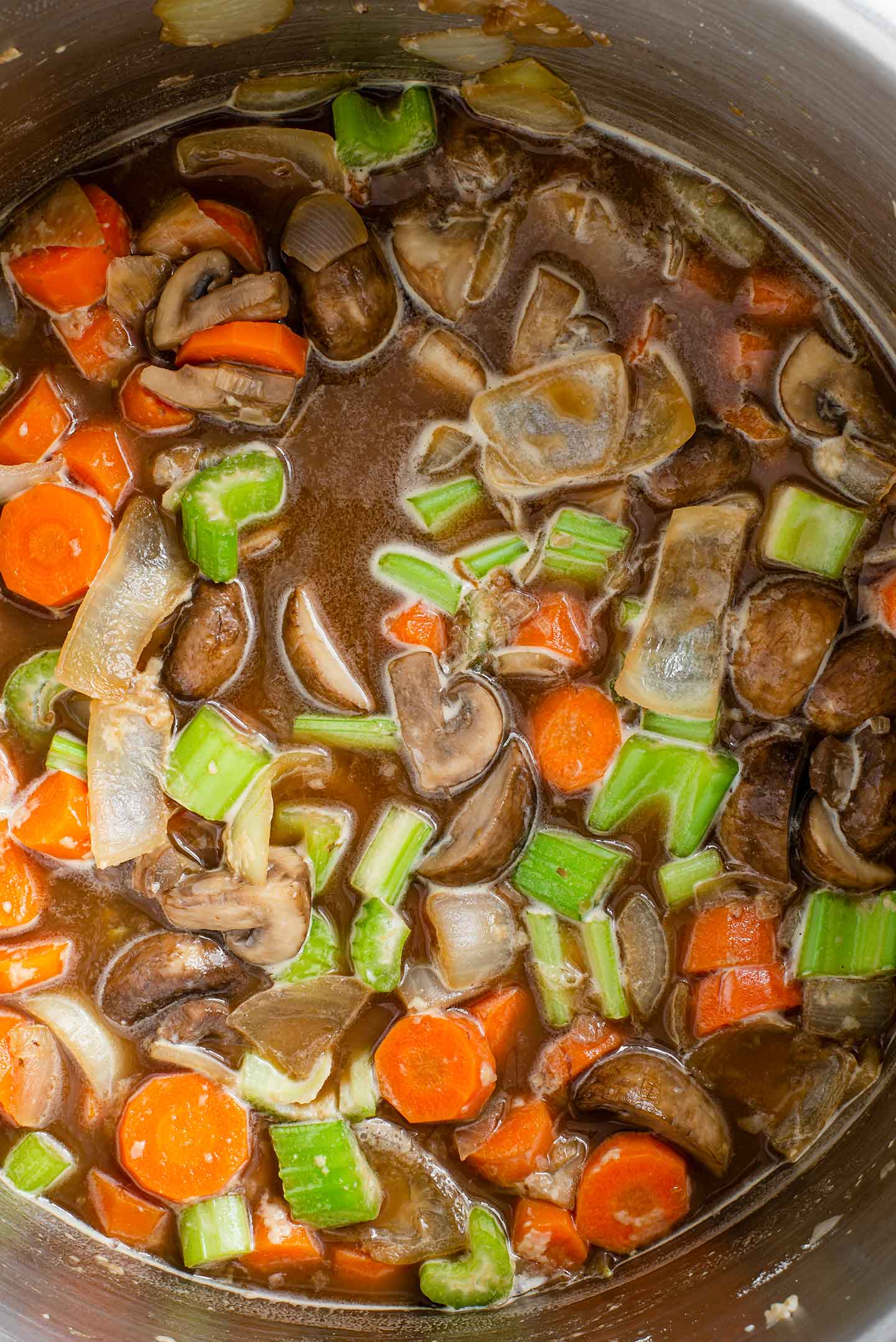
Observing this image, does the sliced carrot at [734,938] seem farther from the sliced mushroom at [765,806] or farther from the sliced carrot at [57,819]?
the sliced carrot at [57,819]

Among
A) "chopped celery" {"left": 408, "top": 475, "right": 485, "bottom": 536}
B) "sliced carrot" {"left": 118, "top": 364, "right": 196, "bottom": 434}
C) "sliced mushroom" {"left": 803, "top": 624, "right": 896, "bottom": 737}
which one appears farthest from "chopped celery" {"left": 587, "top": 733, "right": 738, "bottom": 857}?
"sliced carrot" {"left": 118, "top": 364, "right": 196, "bottom": 434}

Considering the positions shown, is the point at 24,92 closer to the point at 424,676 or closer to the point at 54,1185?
the point at 424,676

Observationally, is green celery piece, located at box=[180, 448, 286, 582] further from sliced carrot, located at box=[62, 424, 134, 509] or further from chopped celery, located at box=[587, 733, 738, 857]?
chopped celery, located at box=[587, 733, 738, 857]

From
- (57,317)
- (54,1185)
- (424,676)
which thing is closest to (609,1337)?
(54,1185)

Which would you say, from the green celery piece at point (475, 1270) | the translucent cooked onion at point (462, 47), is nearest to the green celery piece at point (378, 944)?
the green celery piece at point (475, 1270)

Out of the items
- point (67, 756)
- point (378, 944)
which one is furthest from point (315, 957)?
point (67, 756)

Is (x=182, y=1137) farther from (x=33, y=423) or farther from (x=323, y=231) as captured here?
(x=323, y=231)
